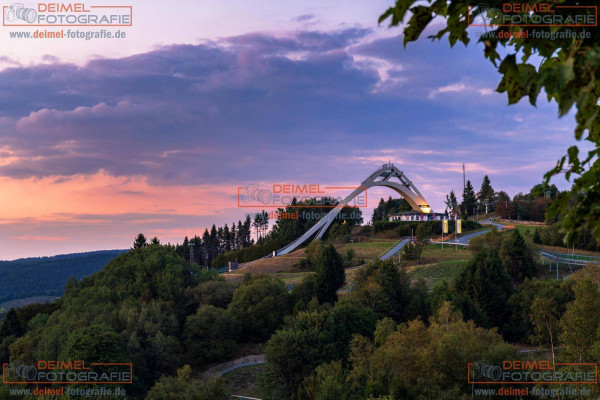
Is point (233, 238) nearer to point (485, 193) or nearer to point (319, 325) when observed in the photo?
point (485, 193)

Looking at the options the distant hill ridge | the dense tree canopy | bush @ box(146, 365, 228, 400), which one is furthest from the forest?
the distant hill ridge

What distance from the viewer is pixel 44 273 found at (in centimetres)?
15850

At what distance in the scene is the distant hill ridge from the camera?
14638 cm

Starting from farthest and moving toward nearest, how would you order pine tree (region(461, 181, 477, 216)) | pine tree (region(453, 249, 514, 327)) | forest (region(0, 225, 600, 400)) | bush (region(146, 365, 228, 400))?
1. pine tree (region(461, 181, 477, 216))
2. pine tree (region(453, 249, 514, 327))
3. forest (region(0, 225, 600, 400))
4. bush (region(146, 365, 228, 400))

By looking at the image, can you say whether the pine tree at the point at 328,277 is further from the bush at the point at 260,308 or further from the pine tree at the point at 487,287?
the pine tree at the point at 487,287

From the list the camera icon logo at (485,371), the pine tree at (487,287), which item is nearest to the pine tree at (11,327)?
the pine tree at (487,287)

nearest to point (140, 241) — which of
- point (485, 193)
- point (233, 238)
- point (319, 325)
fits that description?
point (233, 238)

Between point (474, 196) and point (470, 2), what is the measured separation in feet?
363

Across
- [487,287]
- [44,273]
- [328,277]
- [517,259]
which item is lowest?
[44,273]

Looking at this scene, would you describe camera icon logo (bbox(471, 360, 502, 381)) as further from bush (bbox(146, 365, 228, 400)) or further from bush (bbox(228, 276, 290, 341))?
bush (bbox(228, 276, 290, 341))

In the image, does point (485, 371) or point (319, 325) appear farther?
point (319, 325)

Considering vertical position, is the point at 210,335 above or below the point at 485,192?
below

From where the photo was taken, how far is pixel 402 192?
93.9 meters

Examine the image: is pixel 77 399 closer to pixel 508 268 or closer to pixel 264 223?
pixel 508 268
